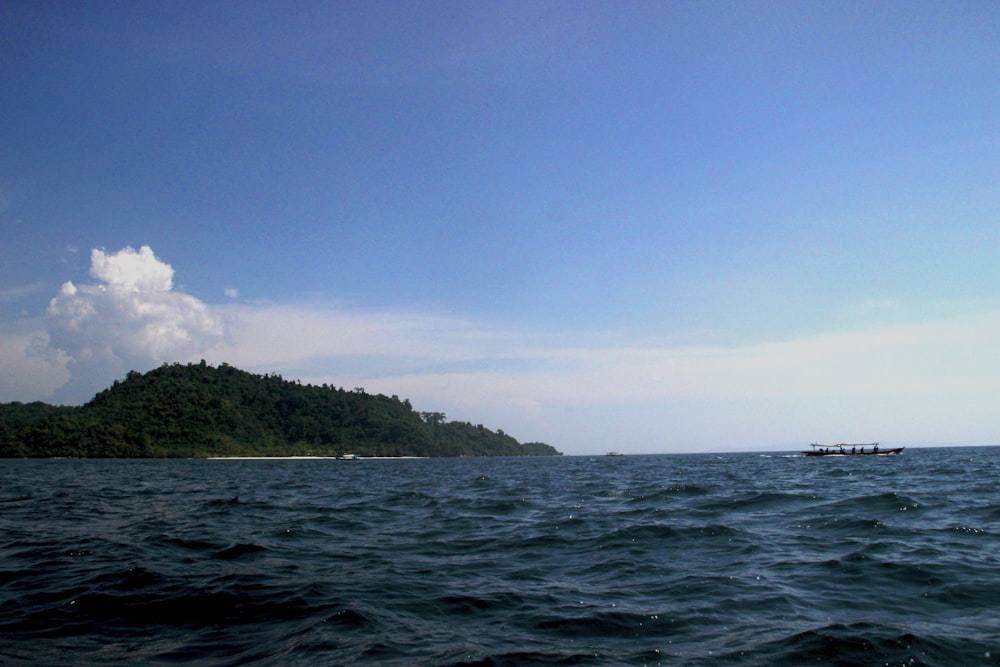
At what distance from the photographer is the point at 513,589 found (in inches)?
539

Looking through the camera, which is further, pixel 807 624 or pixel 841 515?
pixel 841 515

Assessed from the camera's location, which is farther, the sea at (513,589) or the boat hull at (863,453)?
the boat hull at (863,453)

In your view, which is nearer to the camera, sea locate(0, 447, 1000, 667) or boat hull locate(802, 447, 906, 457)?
sea locate(0, 447, 1000, 667)

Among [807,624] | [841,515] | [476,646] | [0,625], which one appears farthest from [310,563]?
[841,515]

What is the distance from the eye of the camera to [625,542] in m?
19.2

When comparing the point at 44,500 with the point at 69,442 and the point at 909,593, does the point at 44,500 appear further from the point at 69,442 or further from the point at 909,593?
the point at 69,442

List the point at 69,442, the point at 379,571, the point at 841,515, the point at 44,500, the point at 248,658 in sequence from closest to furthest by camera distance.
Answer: the point at 248,658, the point at 379,571, the point at 841,515, the point at 44,500, the point at 69,442

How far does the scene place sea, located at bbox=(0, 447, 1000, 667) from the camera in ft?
32.1

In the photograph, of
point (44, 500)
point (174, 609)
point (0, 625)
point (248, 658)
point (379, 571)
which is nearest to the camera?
point (248, 658)

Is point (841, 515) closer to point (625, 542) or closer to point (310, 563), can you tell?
point (625, 542)

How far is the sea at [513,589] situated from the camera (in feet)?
32.1

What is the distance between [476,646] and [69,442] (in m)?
208

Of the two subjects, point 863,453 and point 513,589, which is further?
point 863,453

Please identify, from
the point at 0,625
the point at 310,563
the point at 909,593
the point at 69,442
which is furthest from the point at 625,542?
the point at 69,442
